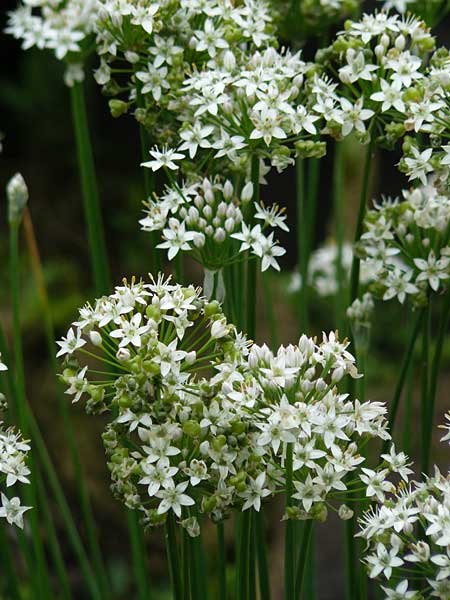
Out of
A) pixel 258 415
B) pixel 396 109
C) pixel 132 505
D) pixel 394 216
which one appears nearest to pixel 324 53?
pixel 396 109

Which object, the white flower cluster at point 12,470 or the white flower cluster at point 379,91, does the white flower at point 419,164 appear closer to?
the white flower cluster at point 379,91

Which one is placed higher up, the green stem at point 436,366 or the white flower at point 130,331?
the white flower at point 130,331

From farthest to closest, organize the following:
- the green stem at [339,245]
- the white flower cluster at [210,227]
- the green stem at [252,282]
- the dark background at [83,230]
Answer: the dark background at [83,230] → the green stem at [339,245] → the green stem at [252,282] → the white flower cluster at [210,227]

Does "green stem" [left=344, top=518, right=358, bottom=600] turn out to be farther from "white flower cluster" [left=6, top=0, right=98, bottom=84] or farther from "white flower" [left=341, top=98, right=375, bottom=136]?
"white flower cluster" [left=6, top=0, right=98, bottom=84]

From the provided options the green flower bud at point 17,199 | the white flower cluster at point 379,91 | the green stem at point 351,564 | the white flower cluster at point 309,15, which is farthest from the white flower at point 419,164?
the green flower bud at point 17,199

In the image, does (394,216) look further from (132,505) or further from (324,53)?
(132,505)

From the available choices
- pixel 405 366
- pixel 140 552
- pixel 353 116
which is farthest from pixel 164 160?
pixel 140 552
